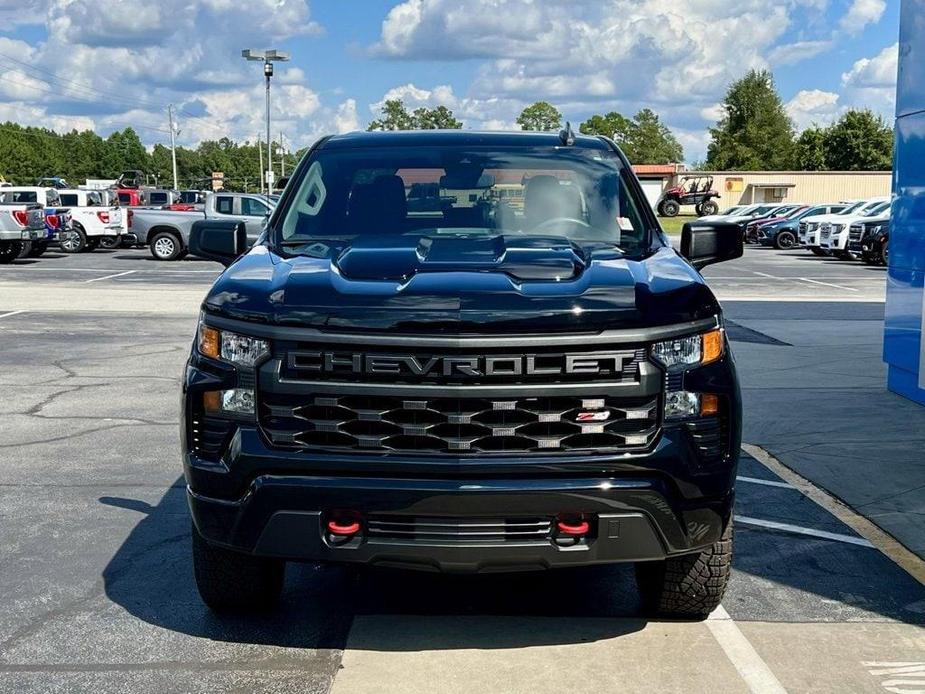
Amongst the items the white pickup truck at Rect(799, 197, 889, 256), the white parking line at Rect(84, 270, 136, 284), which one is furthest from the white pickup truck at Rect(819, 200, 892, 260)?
the white parking line at Rect(84, 270, 136, 284)

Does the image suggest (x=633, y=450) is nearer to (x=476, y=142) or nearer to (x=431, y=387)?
(x=431, y=387)

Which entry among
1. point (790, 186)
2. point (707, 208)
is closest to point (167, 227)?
point (707, 208)

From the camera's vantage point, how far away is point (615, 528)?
383 centimetres

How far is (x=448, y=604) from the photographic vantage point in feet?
15.9

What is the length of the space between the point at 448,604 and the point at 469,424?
1281 millimetres

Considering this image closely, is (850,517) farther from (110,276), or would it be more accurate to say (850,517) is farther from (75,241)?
(75,241)

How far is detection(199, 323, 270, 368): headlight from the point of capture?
12.9ft

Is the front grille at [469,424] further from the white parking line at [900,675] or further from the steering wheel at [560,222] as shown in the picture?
the steering wheel at [560,222]

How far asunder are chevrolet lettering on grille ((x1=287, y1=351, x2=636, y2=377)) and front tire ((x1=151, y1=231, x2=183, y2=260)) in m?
27.8

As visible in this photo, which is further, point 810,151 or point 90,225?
point 810,151

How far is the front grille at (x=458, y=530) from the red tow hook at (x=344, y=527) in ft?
0.15

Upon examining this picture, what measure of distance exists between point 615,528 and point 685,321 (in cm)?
73

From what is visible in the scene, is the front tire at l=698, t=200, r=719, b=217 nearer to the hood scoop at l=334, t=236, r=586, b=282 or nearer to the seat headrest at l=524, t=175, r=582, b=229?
the seat headrest at l=524, t=175, r=582, b=229

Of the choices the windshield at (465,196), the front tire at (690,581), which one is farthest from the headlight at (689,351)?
the windshield at (465,196)
